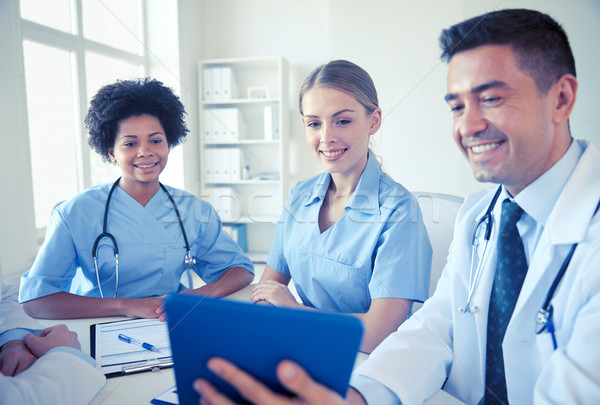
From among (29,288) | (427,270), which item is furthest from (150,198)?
(427,270)

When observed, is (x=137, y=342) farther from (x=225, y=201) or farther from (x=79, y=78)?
(x=225, y=201)

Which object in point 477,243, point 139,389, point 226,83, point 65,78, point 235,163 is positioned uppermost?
point 226,83

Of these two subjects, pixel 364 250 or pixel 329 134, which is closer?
pixel 364 250

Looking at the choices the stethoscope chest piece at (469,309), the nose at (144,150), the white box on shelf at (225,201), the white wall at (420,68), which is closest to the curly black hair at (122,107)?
the nose at (144,150)

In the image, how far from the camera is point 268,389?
1.33 feet

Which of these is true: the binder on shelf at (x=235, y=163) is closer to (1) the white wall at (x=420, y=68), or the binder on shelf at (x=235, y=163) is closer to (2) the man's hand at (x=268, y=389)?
(1) the white wall at (x=420, y=68)

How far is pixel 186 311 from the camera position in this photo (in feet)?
1.25

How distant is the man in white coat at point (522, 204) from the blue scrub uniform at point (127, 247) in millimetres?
756

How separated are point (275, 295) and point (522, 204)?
589mm

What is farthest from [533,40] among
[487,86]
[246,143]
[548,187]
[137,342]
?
[246,143]

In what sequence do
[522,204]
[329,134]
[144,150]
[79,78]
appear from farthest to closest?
[79,78] → [144,150] → [329,134] → [522,204]

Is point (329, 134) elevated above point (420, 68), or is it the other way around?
point (420, 68)

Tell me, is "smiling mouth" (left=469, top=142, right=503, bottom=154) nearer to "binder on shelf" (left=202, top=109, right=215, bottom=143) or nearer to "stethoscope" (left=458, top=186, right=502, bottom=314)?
"stethoscope" (left=458, top=186, right=502, bottom=314)

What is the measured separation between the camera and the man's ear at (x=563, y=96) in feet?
2.09
